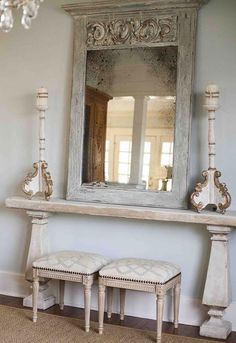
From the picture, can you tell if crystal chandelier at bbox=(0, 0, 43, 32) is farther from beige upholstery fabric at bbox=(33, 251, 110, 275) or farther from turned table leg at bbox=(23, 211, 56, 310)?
turned table leg at bbox=(23, 211, 56, 310)

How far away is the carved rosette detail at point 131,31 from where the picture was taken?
3953 mm

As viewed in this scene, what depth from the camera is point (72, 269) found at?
376cm

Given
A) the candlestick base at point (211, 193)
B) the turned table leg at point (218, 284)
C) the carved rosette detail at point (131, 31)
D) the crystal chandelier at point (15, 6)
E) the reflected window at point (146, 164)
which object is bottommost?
the turned table leg at point (218, 284)

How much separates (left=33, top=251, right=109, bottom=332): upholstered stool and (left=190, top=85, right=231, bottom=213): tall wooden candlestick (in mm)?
852

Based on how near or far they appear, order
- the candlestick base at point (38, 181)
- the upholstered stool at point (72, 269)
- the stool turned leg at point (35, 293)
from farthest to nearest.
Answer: the candlestick base at point (38, 181) → the stool turned leg at point (35, 293) → the upholstered stool at point (72, 269)

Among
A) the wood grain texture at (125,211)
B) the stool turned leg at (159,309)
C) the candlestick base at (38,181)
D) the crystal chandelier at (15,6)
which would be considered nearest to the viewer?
the crystal chandelier at (15,6)

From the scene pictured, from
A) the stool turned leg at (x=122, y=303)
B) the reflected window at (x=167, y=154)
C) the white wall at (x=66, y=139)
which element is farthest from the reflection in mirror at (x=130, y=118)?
the stool turned leg at (x=122, y=303)

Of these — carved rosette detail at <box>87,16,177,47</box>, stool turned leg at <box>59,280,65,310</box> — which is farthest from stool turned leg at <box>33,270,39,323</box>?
carved rosette detail at <box>87,16,177,47</box>

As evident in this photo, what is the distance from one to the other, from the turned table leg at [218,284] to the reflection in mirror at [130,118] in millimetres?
541

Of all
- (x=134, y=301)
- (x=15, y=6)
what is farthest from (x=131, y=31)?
(x=134, y=301)

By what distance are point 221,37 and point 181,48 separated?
302 mm

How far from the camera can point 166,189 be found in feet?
13.0

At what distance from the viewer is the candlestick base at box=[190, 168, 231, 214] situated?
368 cm

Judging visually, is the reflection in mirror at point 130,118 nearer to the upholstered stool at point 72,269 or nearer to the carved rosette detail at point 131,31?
the carved rosette detail at point 131,31
